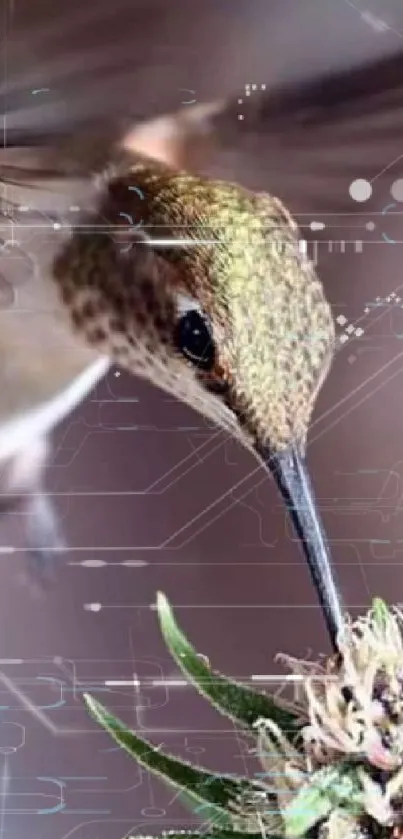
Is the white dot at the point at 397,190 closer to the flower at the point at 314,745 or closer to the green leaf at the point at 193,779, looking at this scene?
the flower at the point at 314,745

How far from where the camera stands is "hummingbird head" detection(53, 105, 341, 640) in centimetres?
80

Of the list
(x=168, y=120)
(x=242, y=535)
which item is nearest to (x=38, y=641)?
(x=242, y=535)

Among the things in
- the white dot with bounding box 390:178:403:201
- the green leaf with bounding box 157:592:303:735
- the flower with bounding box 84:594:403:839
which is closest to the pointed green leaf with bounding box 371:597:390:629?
the flower with bounding box 84:594:403:839

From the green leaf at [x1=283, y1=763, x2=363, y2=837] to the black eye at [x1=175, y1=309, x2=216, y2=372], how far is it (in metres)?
0.39

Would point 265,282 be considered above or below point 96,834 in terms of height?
above

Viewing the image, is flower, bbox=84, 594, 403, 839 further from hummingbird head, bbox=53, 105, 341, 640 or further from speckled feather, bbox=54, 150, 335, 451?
speckled feather, bbox=54, 150, 335, 451

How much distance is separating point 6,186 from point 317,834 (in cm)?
67

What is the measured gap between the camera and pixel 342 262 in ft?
2.65

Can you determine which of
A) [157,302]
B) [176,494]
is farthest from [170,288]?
[176,494]

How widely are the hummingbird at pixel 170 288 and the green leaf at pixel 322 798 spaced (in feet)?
0.42

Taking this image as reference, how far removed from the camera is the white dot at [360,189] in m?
0.81

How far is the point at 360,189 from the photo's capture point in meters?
0.81

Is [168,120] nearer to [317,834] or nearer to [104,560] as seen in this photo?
[104,560]

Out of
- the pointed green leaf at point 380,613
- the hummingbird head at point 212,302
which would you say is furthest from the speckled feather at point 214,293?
the pointed green leaf at point 380,613
